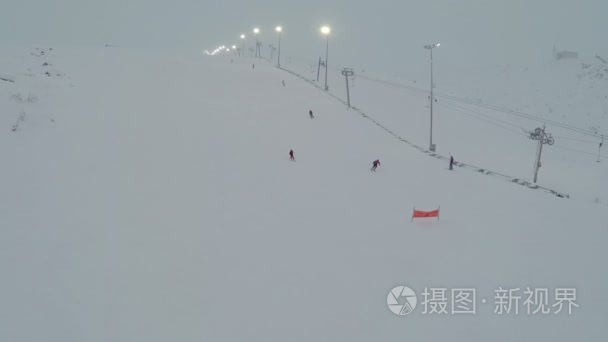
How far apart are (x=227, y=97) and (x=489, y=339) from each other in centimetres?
3293

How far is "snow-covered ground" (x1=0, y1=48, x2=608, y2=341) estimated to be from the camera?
366 inches

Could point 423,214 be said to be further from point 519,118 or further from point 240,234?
point 519,118

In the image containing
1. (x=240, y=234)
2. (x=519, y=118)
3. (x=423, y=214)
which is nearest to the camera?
(x=240, y=234)

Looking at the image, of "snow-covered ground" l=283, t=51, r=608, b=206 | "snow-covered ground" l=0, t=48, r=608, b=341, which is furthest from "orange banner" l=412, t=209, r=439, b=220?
"snow-covered ground" l=283, t=51, r=608, b=206

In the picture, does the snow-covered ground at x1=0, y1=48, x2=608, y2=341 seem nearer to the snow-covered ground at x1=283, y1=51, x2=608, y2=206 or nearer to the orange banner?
the orange banner

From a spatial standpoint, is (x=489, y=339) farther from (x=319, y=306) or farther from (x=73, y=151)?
(x=73, y=151)

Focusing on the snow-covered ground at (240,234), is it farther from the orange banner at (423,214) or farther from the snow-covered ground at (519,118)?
the snow-covered ground at (519,118)

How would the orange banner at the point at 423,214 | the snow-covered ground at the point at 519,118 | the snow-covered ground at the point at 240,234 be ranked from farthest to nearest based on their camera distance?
the snow-covered ground at the point at 519,118
the orange banner at the point at 423,214
the snow-covered ground at the point at 240,234

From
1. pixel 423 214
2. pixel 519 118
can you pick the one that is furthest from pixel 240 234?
pixel 519 118

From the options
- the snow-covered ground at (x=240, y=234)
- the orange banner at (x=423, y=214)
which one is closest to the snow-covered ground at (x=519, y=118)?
the snow-covered ground at (x=240, y=234)

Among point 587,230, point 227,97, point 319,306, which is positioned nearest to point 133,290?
point 319,306

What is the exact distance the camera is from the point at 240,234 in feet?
43.0

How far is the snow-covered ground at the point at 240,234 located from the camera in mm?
9305

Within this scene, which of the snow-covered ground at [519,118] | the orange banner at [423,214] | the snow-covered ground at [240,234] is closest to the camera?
the snow-covered ground at [240,234]
